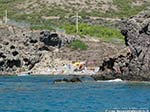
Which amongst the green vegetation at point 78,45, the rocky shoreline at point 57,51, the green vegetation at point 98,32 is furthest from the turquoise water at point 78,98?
the green vegetation at point 98,32

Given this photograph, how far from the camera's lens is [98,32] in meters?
182

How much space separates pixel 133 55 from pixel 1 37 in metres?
51.5

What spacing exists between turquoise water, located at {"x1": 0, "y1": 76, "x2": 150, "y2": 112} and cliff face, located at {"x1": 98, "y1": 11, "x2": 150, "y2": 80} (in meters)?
6.51

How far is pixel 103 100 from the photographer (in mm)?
71688

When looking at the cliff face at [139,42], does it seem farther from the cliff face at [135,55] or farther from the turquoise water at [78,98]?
the turquoise water at [78,98]

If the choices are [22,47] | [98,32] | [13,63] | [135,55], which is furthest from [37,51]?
[135,55]

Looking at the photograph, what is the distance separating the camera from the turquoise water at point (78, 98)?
62588mm

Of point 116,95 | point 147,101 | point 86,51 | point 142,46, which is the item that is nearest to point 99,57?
point 86,51

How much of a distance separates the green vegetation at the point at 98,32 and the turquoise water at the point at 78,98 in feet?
262

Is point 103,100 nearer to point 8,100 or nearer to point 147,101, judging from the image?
point 147,101

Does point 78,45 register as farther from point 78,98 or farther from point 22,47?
point 78,98

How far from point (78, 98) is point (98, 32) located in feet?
355

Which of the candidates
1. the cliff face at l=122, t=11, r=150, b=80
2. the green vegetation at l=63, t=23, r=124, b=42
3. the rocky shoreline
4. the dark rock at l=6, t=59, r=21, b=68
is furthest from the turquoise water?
the green vegetation at l=63, t=23, r=124, b=42

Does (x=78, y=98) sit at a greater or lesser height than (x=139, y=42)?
lesser
